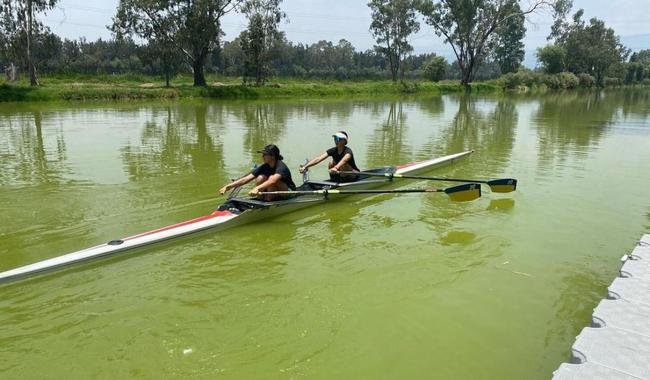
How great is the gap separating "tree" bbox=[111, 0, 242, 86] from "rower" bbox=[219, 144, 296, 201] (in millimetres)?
36070

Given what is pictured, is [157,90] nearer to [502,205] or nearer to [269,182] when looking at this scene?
[269,182]

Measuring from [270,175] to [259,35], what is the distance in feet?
135

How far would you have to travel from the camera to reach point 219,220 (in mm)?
7594

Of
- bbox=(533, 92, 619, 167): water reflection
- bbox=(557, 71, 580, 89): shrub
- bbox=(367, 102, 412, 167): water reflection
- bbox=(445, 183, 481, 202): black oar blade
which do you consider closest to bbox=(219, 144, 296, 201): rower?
bbox=(445, 183, 481, 202): black oar blade

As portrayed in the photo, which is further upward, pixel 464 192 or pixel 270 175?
pixel 270 175

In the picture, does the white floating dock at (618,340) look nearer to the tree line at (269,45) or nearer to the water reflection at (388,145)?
the water reflection at (388,145)

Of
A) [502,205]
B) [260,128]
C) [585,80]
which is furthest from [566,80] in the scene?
[502,205]

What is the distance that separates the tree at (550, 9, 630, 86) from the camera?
8506 cm

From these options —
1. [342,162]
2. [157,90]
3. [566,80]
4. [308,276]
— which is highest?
[566,80]

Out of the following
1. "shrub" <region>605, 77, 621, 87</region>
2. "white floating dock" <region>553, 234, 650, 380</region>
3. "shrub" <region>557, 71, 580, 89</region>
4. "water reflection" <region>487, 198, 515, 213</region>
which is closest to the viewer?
"white floating dock" <region>553, 234, 650, 380</region>

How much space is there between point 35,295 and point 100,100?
33.0 m

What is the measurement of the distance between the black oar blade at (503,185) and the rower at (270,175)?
4215mm

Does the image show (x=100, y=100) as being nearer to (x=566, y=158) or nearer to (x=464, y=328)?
(x=566, y=158)

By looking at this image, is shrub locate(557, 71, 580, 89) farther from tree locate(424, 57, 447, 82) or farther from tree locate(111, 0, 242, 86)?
tree locate(111, 0, 242, 86)
